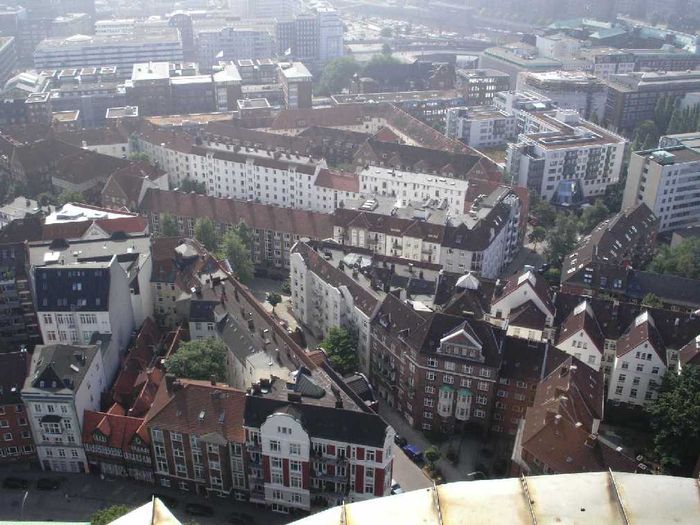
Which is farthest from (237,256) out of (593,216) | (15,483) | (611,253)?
→ (593,216)

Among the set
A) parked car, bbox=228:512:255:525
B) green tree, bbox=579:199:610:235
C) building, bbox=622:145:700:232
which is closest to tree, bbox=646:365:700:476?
parked car, bbox=228:512:255:525

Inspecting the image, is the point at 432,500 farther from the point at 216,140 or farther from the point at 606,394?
the point at 216,140

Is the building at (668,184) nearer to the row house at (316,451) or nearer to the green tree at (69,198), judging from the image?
the row house at (316,451)

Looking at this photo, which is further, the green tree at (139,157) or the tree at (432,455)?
the green tree at (139,157)

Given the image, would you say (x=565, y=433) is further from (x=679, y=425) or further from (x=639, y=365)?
(x=639, y=365)

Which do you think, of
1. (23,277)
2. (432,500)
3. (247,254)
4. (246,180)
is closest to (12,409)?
(23,277)

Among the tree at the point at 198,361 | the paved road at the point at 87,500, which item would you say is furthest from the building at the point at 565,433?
the tree at the point at 198,361

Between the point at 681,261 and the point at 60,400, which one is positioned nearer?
the point at 60,400
